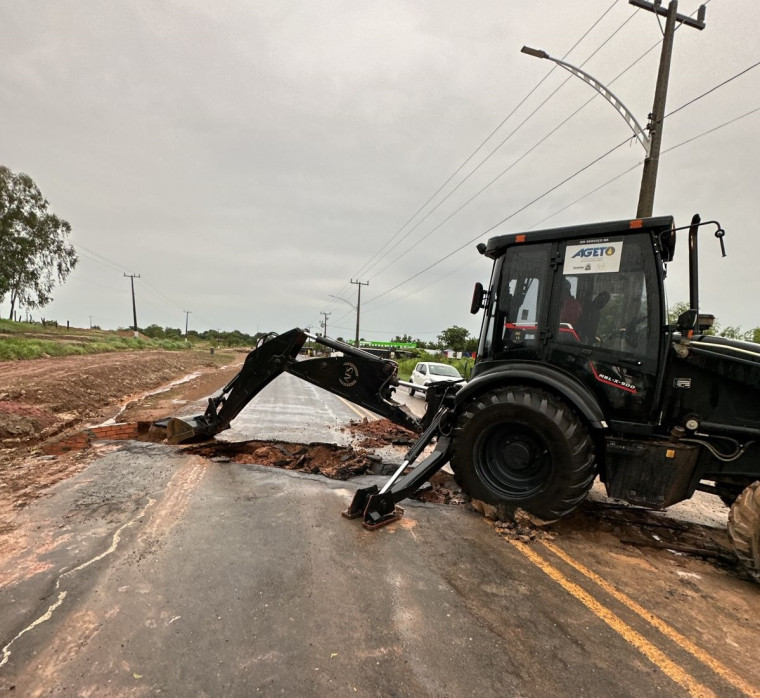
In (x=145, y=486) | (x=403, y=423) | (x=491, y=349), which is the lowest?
(x=145, y=486)

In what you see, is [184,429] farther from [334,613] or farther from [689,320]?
[689,320]

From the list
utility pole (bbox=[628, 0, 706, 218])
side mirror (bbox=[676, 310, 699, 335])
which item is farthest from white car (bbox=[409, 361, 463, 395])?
side mirror (bbox=[676, 310, 699, 335])

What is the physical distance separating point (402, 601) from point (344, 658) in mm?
659

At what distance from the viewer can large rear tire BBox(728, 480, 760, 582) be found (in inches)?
125

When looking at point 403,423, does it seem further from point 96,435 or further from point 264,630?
point 96,435

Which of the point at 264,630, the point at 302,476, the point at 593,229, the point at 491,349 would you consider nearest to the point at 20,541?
the point at 264,630

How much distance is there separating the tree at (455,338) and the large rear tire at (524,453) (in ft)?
211

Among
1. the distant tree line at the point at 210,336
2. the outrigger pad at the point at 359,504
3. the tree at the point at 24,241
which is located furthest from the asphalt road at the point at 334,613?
the distant tree line at the point at 210,336

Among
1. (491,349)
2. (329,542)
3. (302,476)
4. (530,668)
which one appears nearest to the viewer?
(530,668)

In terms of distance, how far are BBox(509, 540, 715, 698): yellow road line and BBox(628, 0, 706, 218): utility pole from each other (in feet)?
25.2

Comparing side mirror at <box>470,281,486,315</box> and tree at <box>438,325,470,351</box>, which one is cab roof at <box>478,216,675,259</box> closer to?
side mirror at <box>470,281,486,315</box>

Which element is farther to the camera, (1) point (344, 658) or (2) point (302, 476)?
(2) point (302, 476)

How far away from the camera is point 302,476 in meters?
5.64

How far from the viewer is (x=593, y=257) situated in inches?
162
